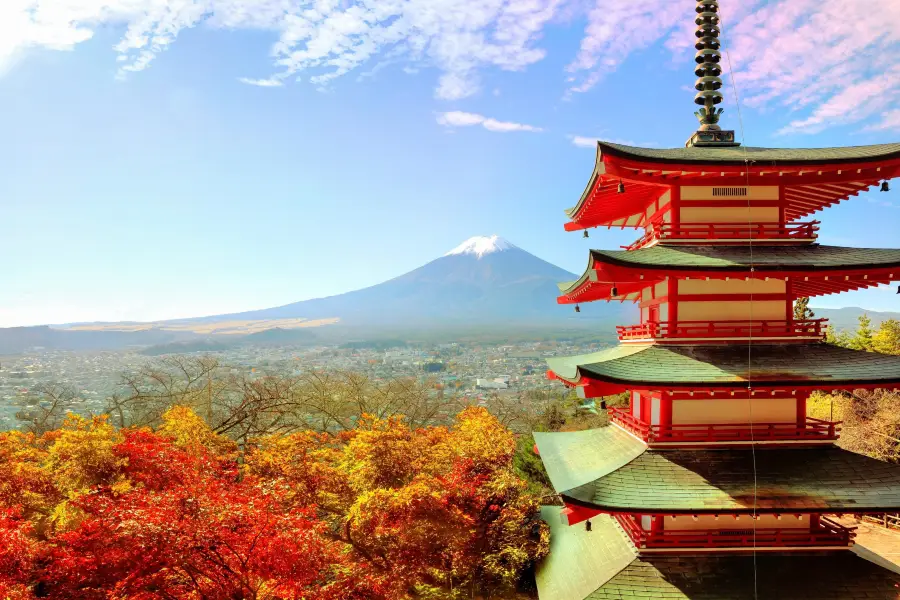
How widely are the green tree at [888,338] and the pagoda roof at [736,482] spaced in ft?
93.2

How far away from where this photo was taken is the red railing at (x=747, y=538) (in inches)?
309

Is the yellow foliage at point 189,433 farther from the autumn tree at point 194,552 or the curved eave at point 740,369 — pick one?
the curved eave at point 740,369

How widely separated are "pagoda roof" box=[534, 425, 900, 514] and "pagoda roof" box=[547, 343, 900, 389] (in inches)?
52.5

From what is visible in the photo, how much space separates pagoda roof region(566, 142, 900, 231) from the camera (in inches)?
314

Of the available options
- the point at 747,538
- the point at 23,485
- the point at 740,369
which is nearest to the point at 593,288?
the point at 740,369

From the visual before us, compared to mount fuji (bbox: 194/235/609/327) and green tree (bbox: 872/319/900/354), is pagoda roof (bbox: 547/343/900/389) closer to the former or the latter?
green tree (bbox: 872/319/900/354)

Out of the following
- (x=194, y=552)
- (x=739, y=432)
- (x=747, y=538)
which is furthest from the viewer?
(x=194, y=552)

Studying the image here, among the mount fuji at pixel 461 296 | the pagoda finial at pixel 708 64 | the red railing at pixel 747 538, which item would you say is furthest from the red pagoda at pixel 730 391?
the mount fuji at pixel 461 296

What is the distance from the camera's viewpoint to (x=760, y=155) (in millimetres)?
8523

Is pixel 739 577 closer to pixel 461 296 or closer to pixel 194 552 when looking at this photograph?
pixel 194 552

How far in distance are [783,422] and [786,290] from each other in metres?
2.19

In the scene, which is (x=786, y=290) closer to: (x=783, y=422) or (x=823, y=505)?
(x=783, y=422)

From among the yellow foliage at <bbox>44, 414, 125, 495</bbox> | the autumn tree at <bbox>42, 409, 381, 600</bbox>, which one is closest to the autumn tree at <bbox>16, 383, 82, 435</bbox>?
the yellow foliage at <bbox>44, 414, 125, 495</bbox>

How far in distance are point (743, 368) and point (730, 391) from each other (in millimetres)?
427
